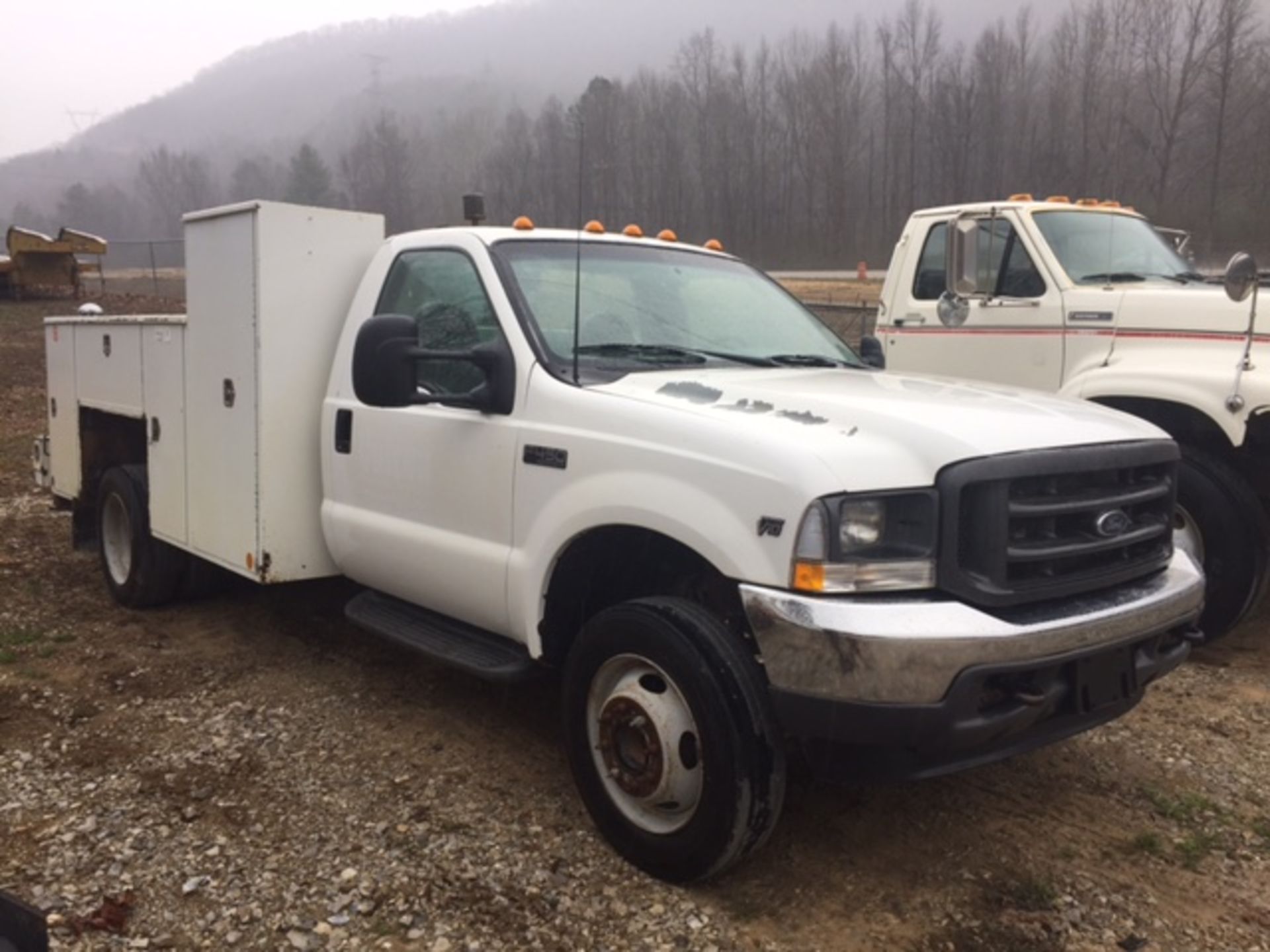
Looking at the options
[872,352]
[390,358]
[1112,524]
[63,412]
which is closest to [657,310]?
[390,358]

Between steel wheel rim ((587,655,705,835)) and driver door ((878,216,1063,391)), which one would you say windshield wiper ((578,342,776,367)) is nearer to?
steel wheel rim ((587,655,705,835))

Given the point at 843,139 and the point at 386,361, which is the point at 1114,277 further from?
the point at 843,139

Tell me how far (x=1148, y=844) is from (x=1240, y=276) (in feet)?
9.83

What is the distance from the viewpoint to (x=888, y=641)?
9.07ft

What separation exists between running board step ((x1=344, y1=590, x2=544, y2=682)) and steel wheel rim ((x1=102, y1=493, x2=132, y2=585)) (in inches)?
84.4

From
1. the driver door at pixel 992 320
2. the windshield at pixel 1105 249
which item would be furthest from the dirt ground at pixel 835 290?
the windshield at pixel 1105 249

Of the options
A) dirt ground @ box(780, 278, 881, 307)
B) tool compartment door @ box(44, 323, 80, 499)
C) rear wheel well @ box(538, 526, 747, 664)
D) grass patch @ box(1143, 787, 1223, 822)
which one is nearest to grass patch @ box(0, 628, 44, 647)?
tool compartment door @ box(44, 323, 80, 499)

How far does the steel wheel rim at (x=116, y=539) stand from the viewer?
6117 millimetres

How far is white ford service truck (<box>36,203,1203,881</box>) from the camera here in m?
2.90

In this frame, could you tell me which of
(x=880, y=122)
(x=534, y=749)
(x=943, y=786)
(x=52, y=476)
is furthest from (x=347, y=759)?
(x=880, y=122)

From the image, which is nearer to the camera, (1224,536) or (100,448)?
(1224,536)

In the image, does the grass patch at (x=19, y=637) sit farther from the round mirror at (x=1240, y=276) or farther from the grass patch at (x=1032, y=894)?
the round mirror at (x=1240, y=276)

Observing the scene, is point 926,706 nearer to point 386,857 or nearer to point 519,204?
point 386,857

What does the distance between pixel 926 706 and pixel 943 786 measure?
1.40 m
